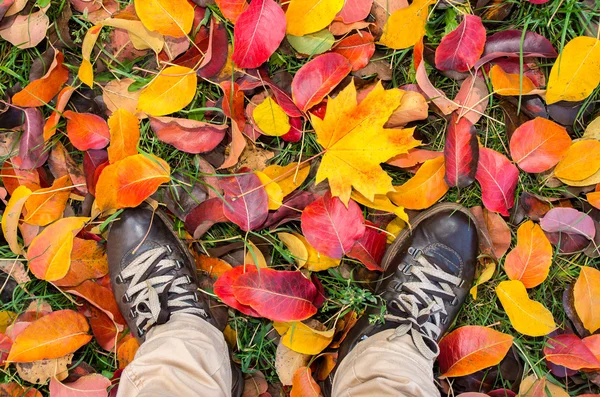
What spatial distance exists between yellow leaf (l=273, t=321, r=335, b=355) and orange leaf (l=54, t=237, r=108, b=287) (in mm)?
631

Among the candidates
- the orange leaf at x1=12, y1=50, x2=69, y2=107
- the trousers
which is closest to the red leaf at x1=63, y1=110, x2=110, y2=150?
the orange leaf at x1=12, y1=50, x2=69, y2=107

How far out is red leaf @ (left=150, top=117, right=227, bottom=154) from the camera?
1.58 meters

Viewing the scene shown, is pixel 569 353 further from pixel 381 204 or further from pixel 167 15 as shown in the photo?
pixel 167 15

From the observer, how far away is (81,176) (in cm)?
165

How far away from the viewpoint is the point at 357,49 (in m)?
1.56

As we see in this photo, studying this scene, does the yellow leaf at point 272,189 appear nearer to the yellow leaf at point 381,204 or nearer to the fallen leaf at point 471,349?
the yellow leaf at point 381,204

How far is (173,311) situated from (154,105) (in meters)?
0.63

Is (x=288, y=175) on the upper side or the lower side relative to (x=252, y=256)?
upper

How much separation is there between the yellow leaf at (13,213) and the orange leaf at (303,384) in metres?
0.94

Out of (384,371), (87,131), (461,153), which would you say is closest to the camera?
(384,371)

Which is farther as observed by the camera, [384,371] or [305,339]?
[305,339]

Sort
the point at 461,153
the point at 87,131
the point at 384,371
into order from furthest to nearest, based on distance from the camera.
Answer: the point at 87,131 < the point at 461,153 < the point at 384,371

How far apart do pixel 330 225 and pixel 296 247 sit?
0.14m

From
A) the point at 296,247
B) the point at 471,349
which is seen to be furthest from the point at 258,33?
the point at 471,349
